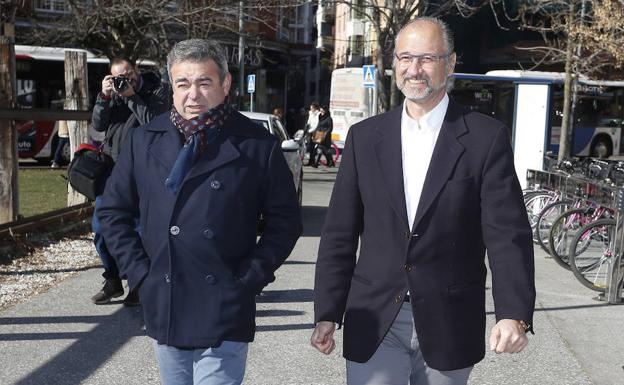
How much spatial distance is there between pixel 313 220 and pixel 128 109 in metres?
6.49

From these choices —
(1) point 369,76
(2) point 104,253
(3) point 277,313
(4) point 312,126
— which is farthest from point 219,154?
(4) point 312,126

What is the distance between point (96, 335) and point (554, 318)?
361cm

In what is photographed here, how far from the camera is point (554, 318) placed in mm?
6547

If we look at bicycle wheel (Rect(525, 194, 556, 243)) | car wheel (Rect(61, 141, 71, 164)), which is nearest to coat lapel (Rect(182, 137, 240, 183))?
bicycle wheel (Rect(525, 194, 556, 243))

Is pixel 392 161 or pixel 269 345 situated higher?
pixel 392 161

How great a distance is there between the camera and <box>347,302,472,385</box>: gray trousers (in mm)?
2762

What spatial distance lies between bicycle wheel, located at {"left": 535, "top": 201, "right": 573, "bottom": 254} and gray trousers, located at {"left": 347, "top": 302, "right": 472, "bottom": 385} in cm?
678

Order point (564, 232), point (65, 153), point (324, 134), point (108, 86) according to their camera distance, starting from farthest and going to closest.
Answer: point (324, 134) < point (65, 153) < point (564, 232) < point (108, 86)

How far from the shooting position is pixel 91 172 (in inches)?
229

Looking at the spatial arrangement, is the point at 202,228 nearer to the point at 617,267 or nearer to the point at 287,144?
the point at 617,267

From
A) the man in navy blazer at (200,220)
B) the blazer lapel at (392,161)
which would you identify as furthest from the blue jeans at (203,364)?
the blazer lapel at (392,161)

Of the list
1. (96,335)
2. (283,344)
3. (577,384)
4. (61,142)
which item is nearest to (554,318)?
(577,384)

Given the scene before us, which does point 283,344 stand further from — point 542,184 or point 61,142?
point 61,142

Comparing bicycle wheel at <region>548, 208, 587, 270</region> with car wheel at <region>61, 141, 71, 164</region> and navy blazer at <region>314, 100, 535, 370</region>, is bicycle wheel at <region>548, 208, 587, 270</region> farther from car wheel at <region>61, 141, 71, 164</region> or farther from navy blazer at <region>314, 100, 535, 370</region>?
car wheel at <region>61, 141, 71, 164</region>
